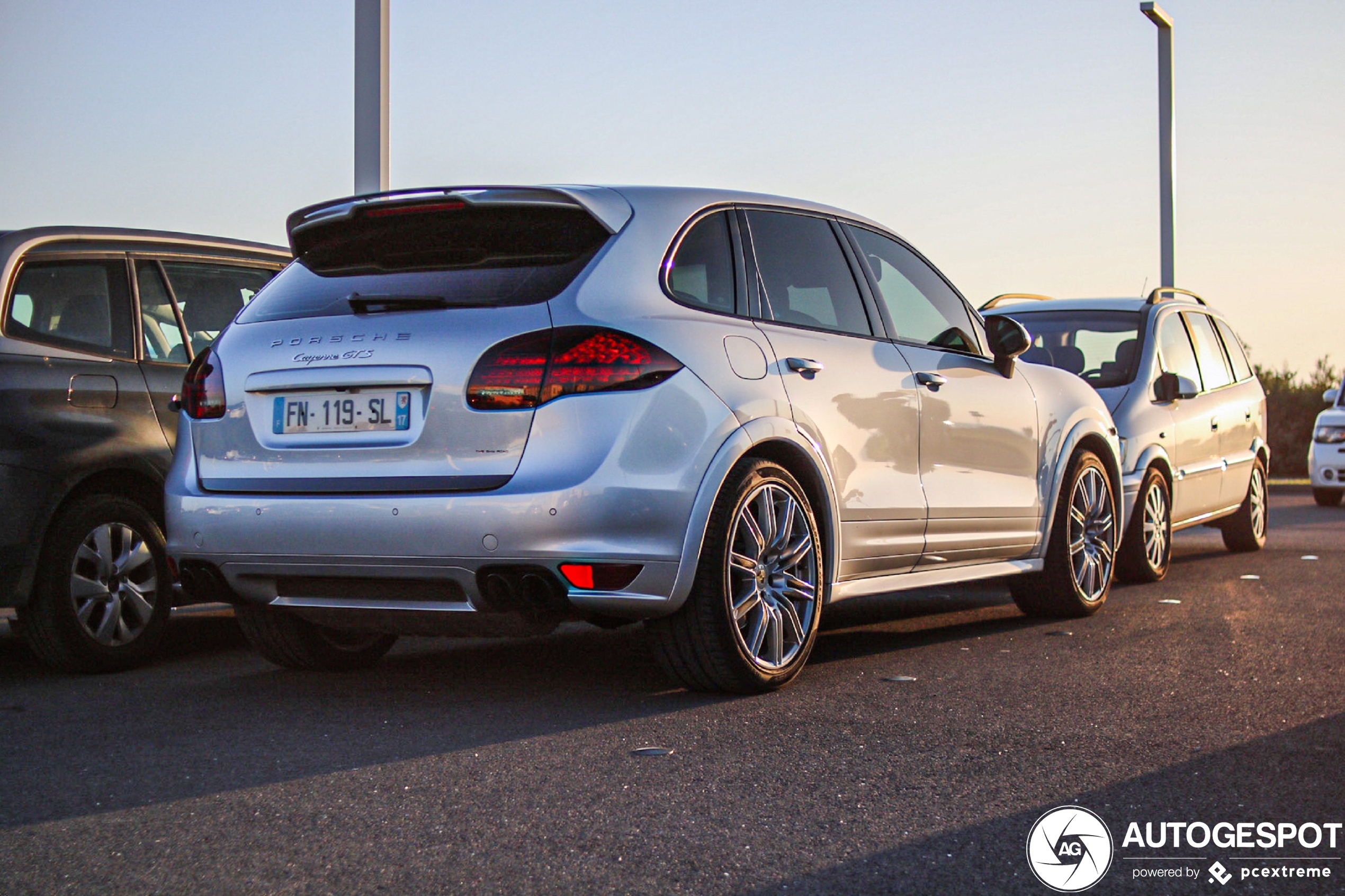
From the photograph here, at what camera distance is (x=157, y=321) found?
6.49 m

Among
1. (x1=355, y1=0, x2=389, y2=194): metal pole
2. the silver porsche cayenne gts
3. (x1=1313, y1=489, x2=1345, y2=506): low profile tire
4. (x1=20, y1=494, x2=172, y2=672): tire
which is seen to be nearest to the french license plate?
the silver porsche cayenne gts

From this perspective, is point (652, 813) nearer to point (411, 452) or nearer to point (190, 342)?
point (411, 452)

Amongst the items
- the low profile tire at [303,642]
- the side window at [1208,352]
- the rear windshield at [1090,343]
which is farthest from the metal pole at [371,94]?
the side window at [1208,352]

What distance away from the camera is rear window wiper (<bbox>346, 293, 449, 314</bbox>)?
4832 mm

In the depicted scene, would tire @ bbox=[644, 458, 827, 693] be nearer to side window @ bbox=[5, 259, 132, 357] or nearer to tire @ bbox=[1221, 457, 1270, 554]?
side window @ bbox=[5, 259, 132, 357]

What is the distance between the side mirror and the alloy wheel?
1.91 meters

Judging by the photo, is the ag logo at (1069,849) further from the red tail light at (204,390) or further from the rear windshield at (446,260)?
the red tail light at (204,390)

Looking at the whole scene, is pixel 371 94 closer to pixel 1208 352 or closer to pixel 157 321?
pixel 157 321

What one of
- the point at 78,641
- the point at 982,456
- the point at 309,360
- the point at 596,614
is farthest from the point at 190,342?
the point at 982,456

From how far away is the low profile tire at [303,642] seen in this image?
5711mm

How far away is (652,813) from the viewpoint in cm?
364

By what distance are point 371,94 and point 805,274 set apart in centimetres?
411

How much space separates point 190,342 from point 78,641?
1473 mm

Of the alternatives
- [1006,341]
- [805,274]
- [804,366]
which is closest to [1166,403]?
[1006,341]
